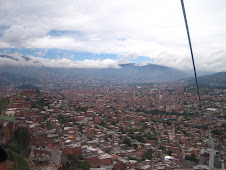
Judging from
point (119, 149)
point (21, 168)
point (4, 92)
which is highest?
point (4, 92)

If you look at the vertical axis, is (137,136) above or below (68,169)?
below

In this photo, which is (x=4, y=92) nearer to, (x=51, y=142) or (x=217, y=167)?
(x=51, y=142)

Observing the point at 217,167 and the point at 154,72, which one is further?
the point at 154,72

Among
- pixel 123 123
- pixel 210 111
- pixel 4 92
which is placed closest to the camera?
pixel 4 92

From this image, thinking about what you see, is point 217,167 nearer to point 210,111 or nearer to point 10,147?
point 10,147

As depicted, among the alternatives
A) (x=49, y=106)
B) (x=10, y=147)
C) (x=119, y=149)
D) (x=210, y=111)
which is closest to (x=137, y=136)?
(x=119, y=149)

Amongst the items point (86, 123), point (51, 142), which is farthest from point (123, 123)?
point (51, 142)

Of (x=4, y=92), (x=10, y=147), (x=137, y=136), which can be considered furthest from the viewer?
(x=4, y=92)

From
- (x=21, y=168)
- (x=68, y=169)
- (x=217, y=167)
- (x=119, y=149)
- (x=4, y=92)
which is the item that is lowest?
(x=217, y=167)

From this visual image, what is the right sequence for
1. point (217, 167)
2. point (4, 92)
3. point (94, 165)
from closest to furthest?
point (94, 165)
point (217, 167)
point (4, 92)
